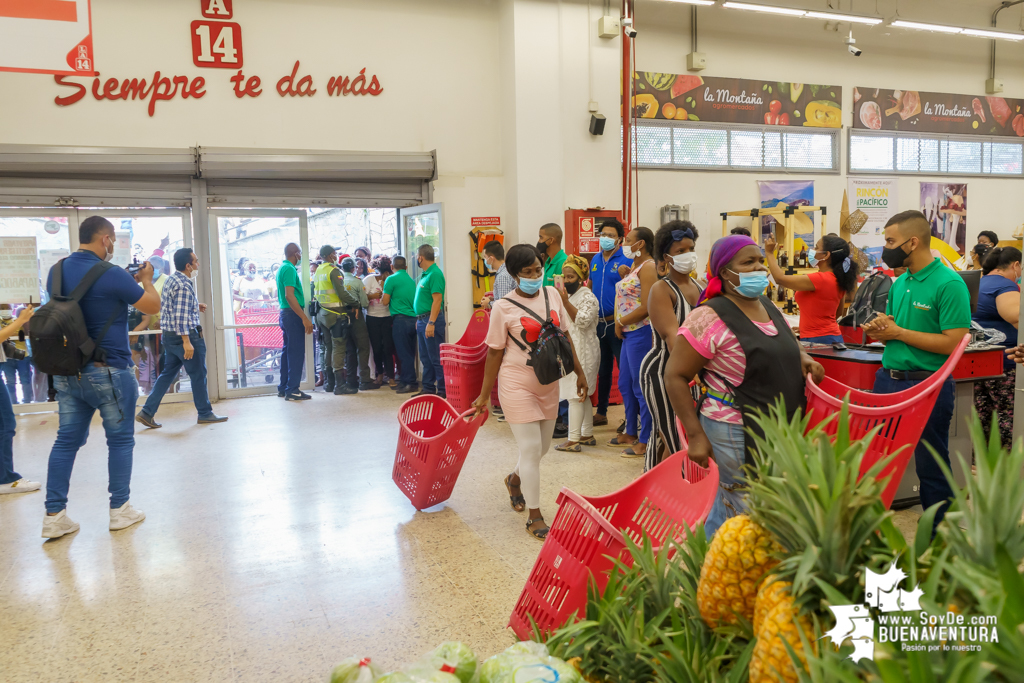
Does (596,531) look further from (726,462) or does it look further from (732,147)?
(732,147)

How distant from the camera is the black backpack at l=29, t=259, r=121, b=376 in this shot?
355cm

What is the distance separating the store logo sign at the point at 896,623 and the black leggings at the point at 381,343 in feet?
26.0

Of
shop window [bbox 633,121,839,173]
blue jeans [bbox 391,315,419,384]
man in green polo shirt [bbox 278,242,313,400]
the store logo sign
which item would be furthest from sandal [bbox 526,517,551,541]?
shop window [bbox 633,121,839,173]

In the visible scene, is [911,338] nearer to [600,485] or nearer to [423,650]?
[600,485]

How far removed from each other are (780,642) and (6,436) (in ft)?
17.3

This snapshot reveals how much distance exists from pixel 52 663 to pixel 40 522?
1872 mm

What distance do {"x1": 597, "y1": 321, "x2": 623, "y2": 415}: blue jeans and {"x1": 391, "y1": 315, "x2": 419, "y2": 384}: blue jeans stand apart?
2.87m

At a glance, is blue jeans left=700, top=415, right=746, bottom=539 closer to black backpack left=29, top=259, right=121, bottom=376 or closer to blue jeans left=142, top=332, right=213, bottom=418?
black backpack left=29, top=259, right=121, bottom=376

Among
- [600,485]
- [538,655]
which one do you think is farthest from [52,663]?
[600,485]

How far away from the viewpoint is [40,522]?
4.10 meters

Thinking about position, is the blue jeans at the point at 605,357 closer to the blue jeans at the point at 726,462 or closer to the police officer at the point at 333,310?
the police officer at the point at 333,310

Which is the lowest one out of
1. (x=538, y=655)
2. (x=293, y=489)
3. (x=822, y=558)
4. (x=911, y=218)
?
(x=293, y=489)

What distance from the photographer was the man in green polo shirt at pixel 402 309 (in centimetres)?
825

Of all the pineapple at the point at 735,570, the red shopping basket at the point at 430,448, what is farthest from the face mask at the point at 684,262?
the pineapple at the point at 735,570
